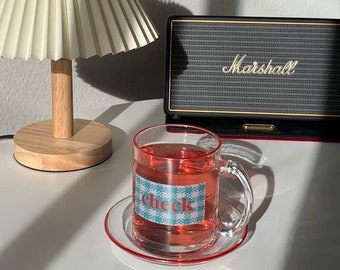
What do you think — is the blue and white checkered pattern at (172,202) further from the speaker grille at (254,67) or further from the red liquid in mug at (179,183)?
the speaker grille at (254,67)

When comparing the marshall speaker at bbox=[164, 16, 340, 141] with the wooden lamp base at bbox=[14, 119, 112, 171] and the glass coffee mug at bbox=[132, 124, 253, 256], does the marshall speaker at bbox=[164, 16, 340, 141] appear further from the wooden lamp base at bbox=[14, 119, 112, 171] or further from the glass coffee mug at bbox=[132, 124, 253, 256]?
the glass coffee mug at bbox=[132, 124, 253, 256]

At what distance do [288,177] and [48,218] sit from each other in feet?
1.04

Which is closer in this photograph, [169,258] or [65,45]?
[169,258]

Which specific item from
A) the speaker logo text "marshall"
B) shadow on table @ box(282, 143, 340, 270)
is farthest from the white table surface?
the speaker logo text "marshall"

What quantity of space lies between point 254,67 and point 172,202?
377 millimetres

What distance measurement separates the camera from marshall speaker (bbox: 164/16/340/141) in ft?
3.24

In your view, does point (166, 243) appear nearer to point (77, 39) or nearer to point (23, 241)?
point (23, 241)

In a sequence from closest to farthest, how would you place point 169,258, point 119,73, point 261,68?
1. point 169,258
2. point 261,68
3. point 119,73

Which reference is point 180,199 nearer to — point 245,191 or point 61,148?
point 245,191

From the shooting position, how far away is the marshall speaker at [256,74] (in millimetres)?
988

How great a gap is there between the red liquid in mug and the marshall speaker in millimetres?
289

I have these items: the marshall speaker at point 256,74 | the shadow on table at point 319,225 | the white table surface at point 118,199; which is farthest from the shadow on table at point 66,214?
the shadow on table at point 319,225

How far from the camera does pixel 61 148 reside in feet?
2.90

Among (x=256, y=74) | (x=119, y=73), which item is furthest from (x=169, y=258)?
(x=119, y=73)
